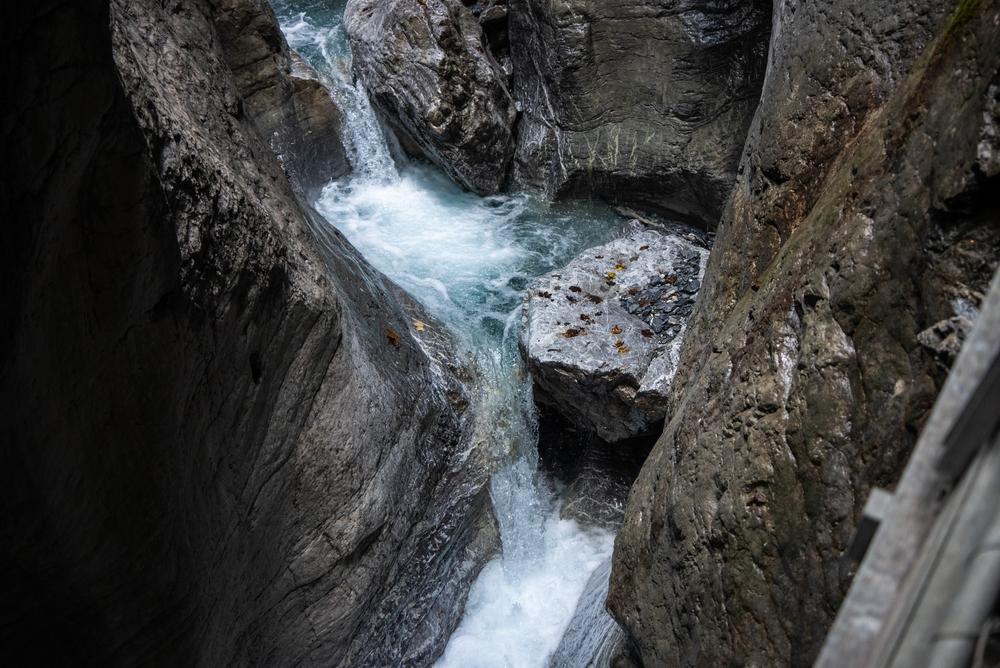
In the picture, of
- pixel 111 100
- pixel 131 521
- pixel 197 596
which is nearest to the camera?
pixel 111 100

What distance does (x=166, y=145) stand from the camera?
3.04 m

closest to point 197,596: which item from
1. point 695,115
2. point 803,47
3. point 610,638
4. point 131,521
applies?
point 131,521

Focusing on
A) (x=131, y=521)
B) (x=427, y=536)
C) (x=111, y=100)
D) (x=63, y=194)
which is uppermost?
(x=111, y=100)

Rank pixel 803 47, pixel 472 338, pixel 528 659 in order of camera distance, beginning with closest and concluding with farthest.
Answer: pixel 803 47 → pixel 528 659 → pixel 472 338

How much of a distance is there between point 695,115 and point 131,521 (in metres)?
7.06

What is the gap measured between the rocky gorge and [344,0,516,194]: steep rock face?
166 cm

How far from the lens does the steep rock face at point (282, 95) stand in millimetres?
7648

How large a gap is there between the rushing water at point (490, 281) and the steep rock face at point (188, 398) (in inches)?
17.2

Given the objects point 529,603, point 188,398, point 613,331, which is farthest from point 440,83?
point 188,398

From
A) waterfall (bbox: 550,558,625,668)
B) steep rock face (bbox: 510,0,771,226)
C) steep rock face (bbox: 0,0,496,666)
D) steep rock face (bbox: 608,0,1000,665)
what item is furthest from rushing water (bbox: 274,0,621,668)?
steep rock face (bbox: 608,0,1000,665)

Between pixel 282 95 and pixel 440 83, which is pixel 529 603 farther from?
pixel 282 95

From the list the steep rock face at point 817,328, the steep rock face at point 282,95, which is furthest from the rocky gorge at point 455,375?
the steep rock face at point 282,95

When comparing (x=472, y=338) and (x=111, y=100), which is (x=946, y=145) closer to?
(x=111, y=100)

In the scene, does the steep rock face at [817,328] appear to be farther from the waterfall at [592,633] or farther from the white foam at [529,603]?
the white foam at [529,603]
